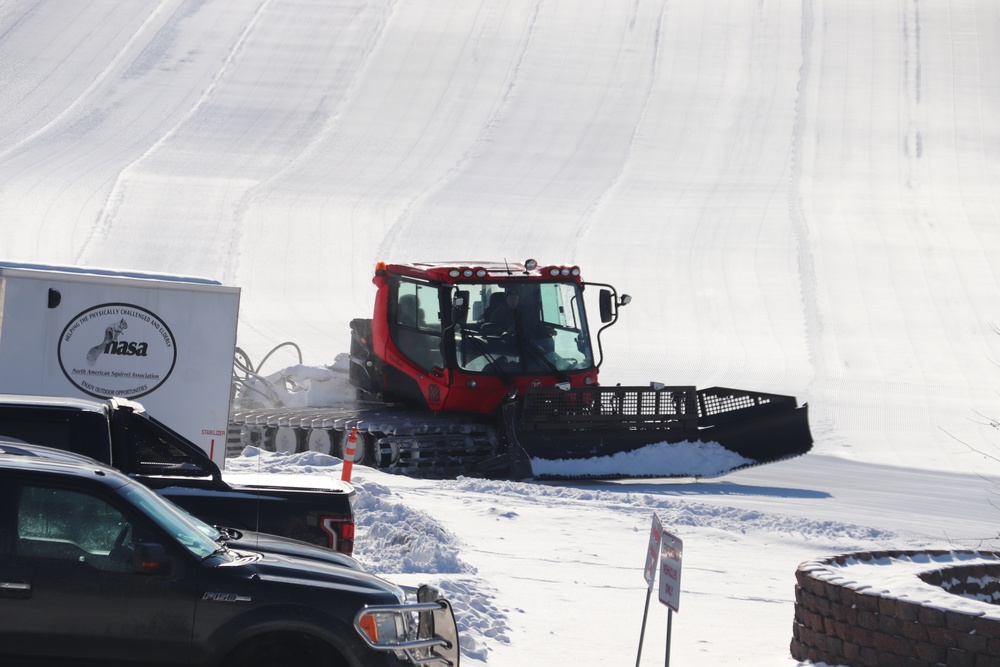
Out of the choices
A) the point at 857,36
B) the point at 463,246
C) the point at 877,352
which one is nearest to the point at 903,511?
the point at 877,352

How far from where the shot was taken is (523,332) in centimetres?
1570

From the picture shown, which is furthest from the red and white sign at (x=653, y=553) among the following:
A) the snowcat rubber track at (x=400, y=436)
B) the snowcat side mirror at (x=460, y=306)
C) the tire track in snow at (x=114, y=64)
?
the tire track in snow at (x=114, y=64)

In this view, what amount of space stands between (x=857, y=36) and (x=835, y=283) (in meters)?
27.7

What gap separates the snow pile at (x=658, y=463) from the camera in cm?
1453

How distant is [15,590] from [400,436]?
375 inches

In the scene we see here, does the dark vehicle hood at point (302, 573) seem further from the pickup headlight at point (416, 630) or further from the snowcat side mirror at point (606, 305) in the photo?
the snowcat side mirror at point (606, 305)

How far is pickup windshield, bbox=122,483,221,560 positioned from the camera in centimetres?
555

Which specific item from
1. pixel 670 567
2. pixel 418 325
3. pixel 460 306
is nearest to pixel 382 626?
pixel 670 567

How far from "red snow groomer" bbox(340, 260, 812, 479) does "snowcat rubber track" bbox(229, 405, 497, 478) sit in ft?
0.05

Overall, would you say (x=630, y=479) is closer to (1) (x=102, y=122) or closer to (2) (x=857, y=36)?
(1) (x=102, y=122)

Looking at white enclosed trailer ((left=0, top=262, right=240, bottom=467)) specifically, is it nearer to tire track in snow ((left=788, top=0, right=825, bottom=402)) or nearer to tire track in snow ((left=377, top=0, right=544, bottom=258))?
tire track in snow ((left=788, top=0, right=825, bottom=402))

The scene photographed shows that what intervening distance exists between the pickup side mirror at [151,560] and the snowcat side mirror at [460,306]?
9.64 m

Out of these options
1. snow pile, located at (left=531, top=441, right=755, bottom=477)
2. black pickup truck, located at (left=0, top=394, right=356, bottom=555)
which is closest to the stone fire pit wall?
black pickup truck, located at (left=0, top=394, right=356, bottom=555)

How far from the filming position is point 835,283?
110ft
